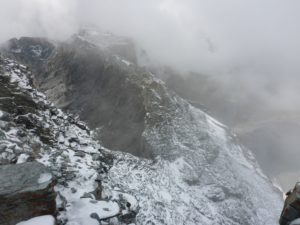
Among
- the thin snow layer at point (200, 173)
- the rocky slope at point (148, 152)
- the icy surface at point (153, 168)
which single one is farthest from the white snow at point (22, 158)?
the thin snow layer at point (200, 173)

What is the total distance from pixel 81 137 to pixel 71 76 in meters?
153

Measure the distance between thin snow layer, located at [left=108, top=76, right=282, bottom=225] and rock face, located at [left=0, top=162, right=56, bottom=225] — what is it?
121ft

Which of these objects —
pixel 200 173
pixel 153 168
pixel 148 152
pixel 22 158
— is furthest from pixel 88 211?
pixel 200 173

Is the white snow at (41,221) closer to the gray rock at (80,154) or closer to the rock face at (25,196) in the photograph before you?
the rock face at (25,196)

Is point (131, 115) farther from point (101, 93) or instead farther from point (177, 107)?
point (101, 93)

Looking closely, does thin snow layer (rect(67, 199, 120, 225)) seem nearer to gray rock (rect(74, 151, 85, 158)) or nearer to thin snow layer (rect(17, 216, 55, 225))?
thin snow layer (rect(17, 216, 55, 225))

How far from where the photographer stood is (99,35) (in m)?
195

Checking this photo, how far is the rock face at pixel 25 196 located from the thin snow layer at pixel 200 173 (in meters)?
37.0

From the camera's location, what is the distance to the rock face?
9.80m

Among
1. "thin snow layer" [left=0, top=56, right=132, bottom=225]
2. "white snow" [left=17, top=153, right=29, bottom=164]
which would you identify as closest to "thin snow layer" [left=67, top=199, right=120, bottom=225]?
"thin snow layer" [left=0, top=56, right=132, bottom=225]

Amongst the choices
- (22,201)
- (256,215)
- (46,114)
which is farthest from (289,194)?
(256,215)

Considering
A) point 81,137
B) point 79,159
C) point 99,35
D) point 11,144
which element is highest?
point 99,35

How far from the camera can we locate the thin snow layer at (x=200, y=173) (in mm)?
62956

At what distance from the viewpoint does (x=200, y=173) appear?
8794cm
